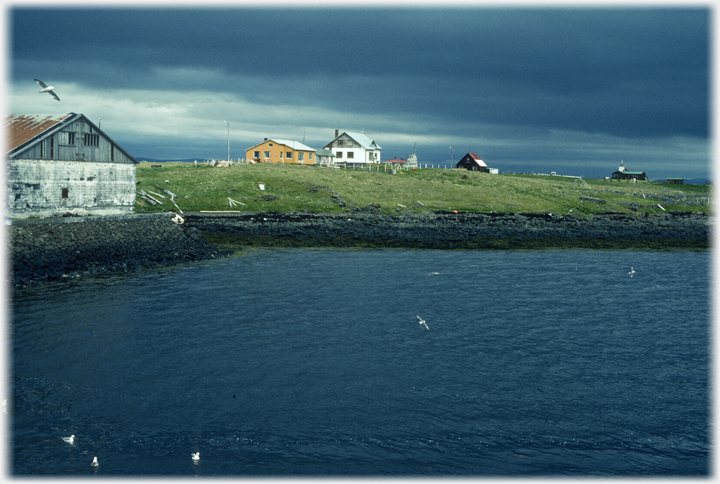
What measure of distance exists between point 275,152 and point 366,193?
35.1m

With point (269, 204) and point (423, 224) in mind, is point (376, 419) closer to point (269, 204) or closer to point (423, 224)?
point (423, 224)

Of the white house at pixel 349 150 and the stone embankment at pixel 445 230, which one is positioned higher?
the white house at pixel 349 150

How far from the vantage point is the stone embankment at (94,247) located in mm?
34688

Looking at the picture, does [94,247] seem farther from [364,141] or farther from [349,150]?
[364,141]

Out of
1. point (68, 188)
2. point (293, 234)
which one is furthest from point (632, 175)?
point (68, 188)

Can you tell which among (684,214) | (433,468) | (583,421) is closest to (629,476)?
(583,421)

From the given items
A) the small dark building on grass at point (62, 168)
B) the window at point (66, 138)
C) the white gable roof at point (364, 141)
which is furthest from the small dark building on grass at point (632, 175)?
the window at point (66, 138)

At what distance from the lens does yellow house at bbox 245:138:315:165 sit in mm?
108938

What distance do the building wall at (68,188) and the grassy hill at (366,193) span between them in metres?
9.40

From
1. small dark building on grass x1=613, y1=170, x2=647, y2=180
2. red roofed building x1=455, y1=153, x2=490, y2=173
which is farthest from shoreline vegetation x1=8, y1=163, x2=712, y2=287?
small dark building on grass x1=613, y1=170, x2=647, y2=180

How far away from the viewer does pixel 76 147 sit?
46125 mm

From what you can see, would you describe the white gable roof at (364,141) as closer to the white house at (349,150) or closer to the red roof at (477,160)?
the white house at (349,150)

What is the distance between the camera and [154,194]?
222ft

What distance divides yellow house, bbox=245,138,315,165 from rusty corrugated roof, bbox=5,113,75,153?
202 ft
